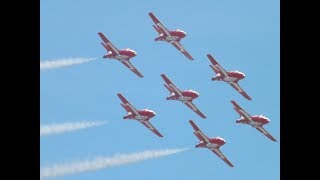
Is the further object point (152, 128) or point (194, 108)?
point (194, 108)

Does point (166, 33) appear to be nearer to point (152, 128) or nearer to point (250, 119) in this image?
point (152, 128)

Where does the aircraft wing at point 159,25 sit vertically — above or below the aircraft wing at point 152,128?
above

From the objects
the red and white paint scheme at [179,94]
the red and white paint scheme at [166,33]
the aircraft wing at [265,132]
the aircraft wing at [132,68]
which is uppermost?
the red and white paint scheme at [166,33]

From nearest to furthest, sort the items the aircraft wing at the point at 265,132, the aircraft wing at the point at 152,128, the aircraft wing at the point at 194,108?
the aircraft wing at the point at 152,128 → the aircraft wing at the point at 194,108 → the aircraft wing at the point at 265,132

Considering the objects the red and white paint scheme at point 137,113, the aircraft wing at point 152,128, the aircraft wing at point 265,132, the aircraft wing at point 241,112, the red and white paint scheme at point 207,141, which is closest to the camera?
the red and white paint scheme at point 137,113

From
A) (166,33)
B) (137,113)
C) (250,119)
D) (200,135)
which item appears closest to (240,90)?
(250,119)

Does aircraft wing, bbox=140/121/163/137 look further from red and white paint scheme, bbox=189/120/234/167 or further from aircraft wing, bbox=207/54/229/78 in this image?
aircraft wing, bbox=207/54/229/78

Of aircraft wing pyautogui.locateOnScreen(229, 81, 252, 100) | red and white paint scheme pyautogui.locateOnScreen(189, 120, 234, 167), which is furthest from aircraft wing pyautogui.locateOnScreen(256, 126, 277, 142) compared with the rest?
red and white paint scheme pyautogui.locateOnScreen(189, 120, 234, 167)

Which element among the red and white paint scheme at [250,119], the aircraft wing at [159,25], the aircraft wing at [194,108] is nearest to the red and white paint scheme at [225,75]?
the red and white paint scheme at [250,119]

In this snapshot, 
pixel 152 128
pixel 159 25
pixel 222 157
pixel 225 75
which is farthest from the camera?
pixel 222 157

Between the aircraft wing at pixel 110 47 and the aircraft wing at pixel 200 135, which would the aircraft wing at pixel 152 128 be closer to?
the aircraft wing at pixel 200 135

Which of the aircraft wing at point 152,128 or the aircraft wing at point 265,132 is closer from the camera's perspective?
the aircraft wing at point 152,128
